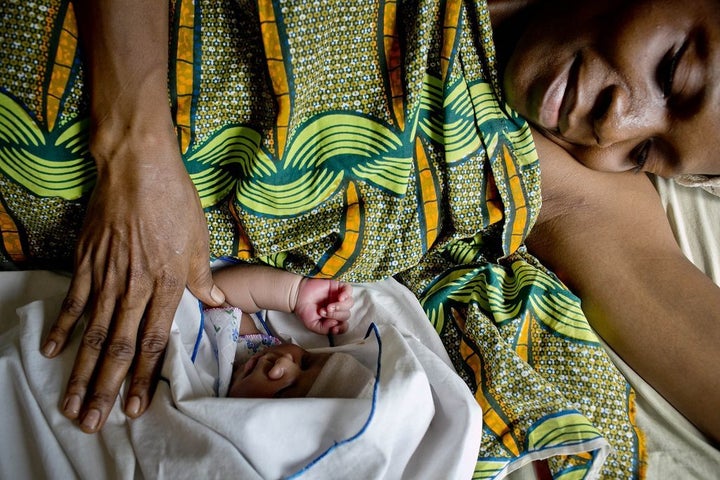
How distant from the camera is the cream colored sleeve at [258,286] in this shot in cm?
124

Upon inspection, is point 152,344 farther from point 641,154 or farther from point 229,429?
point 641,154

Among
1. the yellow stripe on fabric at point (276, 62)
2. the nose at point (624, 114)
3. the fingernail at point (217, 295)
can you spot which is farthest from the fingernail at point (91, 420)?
the nose at point (624, 114)

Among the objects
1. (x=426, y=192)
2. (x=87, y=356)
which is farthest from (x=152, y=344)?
(x=426, y=192)

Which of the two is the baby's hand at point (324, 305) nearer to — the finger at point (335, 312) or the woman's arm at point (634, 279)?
the finger at point (335, 312)

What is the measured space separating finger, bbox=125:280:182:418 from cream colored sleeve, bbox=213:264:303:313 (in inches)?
9.4

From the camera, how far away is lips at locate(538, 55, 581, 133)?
106cm

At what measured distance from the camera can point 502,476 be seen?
3.57 ft

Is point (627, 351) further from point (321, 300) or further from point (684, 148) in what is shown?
point (321, 300)

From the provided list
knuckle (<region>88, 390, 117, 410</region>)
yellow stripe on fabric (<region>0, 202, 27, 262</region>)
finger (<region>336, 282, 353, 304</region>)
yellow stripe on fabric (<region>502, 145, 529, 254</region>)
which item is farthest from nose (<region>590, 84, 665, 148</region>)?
yellow stripe on fabric (<region>0, 202, 27, 262</region>)

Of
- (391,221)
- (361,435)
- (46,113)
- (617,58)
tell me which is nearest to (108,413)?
(361,435)

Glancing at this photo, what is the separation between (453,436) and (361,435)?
20 cm

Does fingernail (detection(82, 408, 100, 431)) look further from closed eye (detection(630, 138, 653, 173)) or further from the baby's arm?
closed eye (detection(630, 138, 653, 173))

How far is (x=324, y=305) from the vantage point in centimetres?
127

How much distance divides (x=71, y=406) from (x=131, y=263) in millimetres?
255
